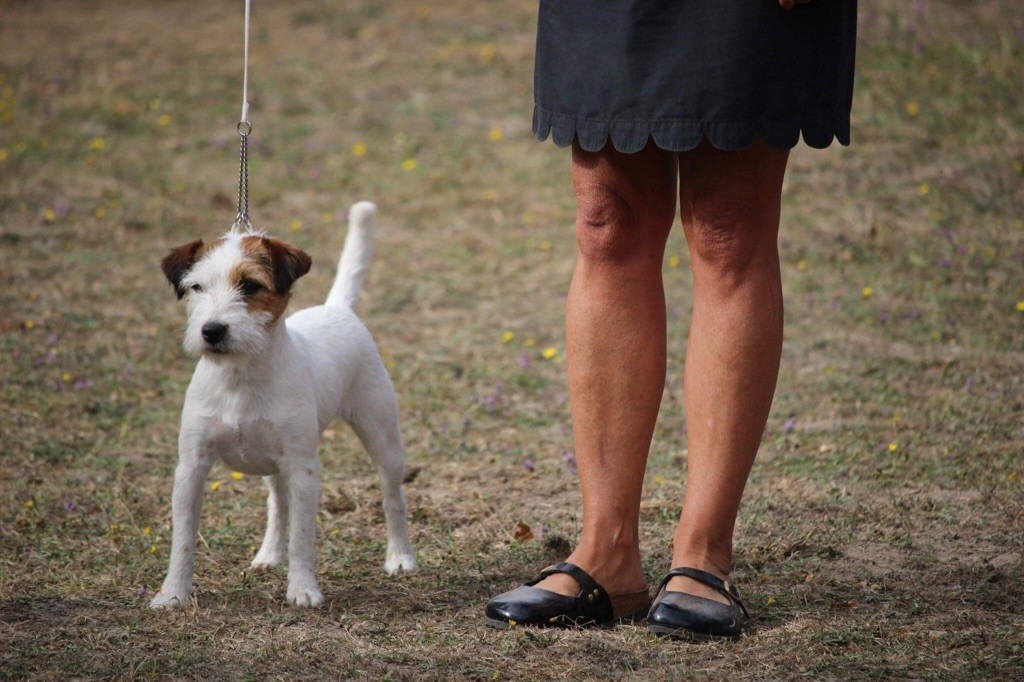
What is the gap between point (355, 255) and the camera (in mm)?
4090

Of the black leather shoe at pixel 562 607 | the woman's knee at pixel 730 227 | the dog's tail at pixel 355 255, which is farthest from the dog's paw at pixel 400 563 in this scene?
the woman's knee at pixel 730 227

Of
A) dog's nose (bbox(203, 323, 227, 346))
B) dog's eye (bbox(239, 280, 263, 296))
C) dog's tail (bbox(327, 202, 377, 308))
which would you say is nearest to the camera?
dog's nose (bbox(203, 323, 227, 346))

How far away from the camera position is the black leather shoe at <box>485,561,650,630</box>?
121 inches

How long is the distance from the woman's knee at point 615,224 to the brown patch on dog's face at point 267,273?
0.86m

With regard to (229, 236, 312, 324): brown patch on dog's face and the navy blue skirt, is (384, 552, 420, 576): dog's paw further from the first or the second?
the navy blue skirt

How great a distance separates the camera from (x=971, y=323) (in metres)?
6.22

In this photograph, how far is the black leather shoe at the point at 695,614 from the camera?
2967 millimetres

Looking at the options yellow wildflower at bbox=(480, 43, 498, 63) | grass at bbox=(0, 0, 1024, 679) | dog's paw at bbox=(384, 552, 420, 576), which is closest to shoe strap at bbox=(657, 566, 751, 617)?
grass at bbox=(0, 0, 1024, 679)

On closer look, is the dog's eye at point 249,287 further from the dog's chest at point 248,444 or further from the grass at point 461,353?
the grass at point 461,353

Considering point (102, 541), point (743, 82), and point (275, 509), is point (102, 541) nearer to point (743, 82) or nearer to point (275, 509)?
point (275, 509)

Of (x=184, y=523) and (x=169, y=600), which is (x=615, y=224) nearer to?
(x=184, y=523)

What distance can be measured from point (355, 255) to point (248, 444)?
940 millimetres

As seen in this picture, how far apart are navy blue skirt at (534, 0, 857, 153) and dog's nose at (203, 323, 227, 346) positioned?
1083mm

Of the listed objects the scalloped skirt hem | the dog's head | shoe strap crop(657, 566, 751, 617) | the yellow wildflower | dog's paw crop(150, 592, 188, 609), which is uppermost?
the yellow wildflower
